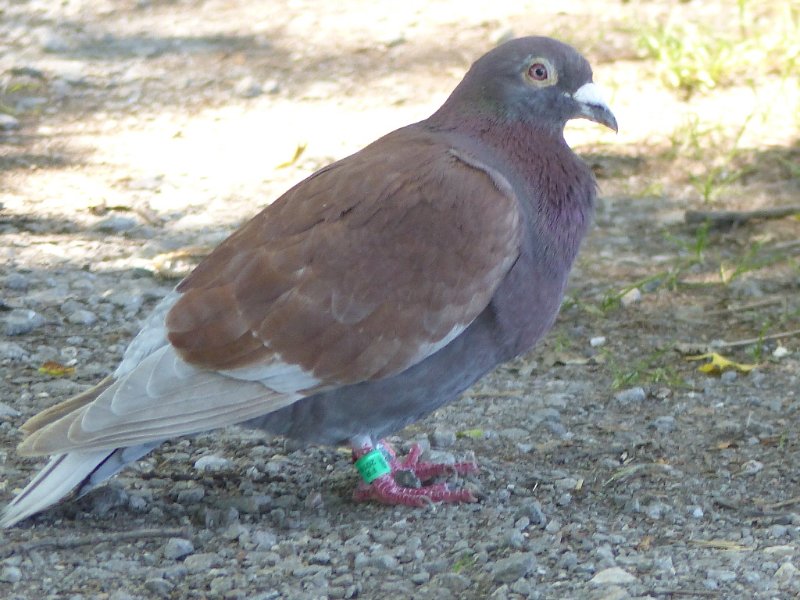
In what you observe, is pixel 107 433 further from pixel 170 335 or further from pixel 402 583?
pixel 402 583

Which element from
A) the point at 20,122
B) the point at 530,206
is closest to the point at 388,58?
the point at 20,122

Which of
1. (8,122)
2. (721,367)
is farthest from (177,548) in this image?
(8,122)

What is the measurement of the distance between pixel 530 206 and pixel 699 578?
111 cm

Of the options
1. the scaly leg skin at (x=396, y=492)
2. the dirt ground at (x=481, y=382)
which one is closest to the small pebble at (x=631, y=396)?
the dirt ground at (x=481, y=382)

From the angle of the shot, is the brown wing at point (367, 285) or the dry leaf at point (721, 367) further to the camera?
the dry leaf at point (721, 367)

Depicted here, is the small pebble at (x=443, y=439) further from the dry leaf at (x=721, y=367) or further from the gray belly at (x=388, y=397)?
the dry leaf at (x=721, y=367)

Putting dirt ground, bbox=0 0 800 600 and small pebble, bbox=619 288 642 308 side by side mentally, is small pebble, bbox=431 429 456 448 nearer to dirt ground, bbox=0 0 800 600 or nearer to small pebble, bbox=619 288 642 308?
dirt ground, bbox=0 0 800 600

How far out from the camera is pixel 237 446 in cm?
393

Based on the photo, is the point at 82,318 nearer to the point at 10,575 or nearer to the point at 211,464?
the point at 211,464

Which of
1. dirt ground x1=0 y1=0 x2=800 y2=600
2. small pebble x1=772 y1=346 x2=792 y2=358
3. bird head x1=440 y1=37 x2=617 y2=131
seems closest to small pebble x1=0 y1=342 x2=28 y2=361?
→ dirt ground x1=0 y1=0 x2=800 y2=600

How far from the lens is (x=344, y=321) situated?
332cm

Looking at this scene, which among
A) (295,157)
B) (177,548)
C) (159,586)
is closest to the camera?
(159,586)

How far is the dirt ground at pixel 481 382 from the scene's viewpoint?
3.09 metres

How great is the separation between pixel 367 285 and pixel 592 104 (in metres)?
0.99
